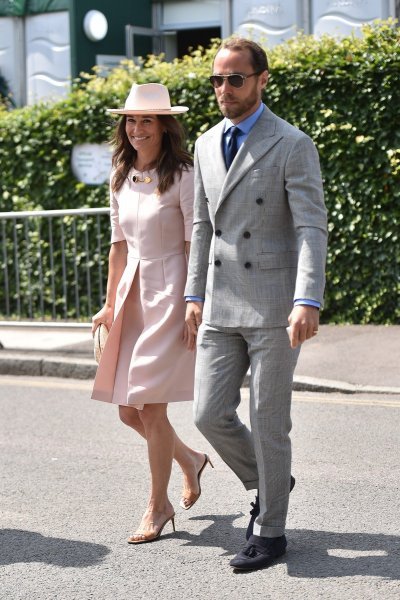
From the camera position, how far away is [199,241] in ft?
16.4

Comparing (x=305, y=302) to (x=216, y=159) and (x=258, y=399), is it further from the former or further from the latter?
(x=216, y=159)

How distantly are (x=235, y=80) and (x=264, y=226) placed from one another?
559mm

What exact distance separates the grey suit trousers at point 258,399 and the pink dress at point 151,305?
1.34ft

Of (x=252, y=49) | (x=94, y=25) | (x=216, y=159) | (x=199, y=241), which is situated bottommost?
(x=199, y=241)

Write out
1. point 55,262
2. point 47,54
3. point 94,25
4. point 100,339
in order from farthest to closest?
point 47,54, point 94,25, point 55,262, point 100,339

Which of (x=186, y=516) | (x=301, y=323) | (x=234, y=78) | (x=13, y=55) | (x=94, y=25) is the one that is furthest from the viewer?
(x=13, y=55)

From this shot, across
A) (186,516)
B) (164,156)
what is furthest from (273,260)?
(186,516)

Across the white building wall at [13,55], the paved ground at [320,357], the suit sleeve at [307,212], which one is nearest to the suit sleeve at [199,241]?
the suit sleeve at [307,212]

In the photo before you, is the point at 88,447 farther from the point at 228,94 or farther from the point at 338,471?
the point at 228,94

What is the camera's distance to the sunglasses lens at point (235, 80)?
4664 millimetres

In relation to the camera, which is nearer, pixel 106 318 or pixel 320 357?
pixel 106 318

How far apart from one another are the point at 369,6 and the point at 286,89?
577 centimetres

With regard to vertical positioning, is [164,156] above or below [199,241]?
above

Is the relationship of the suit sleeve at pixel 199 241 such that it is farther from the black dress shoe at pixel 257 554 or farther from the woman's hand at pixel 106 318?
the black dress shoe at pixel 257 554
